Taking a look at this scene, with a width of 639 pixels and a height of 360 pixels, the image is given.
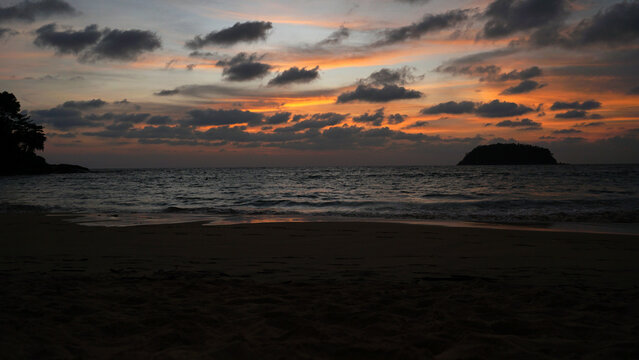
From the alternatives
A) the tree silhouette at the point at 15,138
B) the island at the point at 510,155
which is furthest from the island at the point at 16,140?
the island at the point at 510,155

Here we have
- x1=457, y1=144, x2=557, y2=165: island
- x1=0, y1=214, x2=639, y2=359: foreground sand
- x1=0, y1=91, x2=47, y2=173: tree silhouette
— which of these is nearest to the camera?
x1=0, y1=214, x2=639, y2=359: foreground sand

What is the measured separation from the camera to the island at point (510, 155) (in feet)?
523

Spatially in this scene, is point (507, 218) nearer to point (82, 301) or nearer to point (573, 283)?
point (573, 283)

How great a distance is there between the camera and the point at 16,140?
2675 inches

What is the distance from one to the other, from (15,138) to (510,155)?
166 meters

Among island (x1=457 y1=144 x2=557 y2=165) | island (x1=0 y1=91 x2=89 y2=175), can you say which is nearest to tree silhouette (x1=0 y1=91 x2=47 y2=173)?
island (x1=0 y1=91 x2=89 y2=175)

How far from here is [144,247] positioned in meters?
8.40

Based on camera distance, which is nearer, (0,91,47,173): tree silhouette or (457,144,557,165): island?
(0,91,47,173): tree silhouette

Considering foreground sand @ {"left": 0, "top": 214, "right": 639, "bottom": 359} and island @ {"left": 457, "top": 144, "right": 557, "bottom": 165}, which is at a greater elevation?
island @ {"left": 457, "top": 144, "right": 557, "bottom": 165}

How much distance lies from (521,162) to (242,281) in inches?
7181

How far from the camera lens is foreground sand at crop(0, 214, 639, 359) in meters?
3.41

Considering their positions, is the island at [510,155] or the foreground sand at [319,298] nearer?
the foreground sand at [319,298]

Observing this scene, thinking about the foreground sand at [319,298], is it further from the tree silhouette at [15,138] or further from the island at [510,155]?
the island at [510,155]

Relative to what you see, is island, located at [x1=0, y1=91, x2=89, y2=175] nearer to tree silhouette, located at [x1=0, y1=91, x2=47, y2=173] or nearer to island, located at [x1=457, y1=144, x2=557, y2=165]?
tree silhouette, located at [x1=0, y1=91, x2=47, y2=173]
